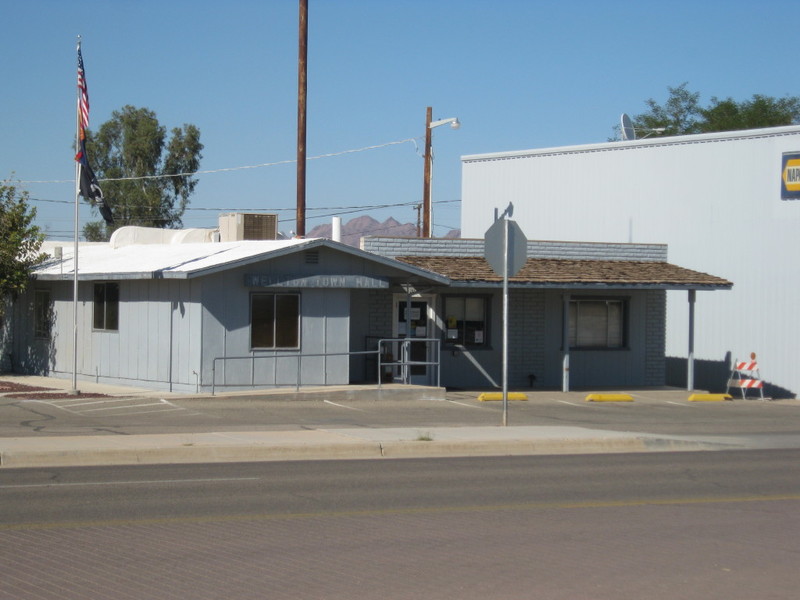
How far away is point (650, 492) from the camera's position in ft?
39.8

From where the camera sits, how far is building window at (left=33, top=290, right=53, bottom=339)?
28.8 meters

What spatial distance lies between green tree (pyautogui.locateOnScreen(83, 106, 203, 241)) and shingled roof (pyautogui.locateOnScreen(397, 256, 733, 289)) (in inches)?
1720

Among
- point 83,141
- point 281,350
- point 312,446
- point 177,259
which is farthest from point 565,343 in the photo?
point 312,446

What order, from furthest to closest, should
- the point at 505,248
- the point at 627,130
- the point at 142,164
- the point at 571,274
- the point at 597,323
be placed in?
the point at 142,164 → the point at 627,130 → the point at 597,323 → the point at 571,274 → the point at 505,248

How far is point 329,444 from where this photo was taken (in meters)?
15.2

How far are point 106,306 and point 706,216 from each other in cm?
1955

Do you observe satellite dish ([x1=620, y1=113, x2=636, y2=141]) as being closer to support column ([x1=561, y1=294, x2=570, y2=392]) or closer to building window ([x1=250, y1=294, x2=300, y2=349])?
support column ([x1=561, y1=294, x2=570, y2=392])

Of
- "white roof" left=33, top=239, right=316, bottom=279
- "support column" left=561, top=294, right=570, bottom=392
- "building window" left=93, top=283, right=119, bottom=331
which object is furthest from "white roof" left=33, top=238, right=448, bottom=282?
"support column" left=561, top=294, right=570, bottom=392

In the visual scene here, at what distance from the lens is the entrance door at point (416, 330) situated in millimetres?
27094

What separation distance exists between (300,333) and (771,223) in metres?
16.7

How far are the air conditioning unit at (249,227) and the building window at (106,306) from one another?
3987mm

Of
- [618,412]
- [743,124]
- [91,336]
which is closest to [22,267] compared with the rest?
[91,336]

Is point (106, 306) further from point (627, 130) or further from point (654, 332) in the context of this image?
point (627, 130)

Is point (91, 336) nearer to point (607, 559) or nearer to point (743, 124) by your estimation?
point (607, 559)
